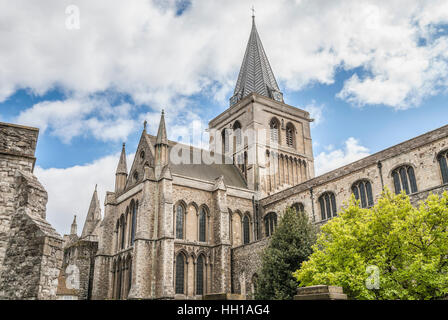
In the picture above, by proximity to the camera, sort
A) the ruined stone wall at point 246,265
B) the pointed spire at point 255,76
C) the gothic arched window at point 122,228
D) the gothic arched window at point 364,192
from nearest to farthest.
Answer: the gothic arched window at point 364,192 → the ruined stone wall at point 246,265 → the gothic arched window at point 122,228 → the pointed spire at point 255,76

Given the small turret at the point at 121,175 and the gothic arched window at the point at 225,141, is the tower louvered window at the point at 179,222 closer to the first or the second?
the small turret at the point at 121,175

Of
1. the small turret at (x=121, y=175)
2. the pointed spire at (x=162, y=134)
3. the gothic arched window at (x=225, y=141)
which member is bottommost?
the small turret at (x=121, y=175)

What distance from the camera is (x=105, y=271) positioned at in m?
30.7

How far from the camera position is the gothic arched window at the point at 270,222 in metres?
32.3

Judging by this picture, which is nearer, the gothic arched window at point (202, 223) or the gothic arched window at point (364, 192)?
the gothic arched window at point (364, 192)

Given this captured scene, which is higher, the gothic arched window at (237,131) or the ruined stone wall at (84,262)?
the gothic arched window at (237,131)

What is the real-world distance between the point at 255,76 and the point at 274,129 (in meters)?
8.28

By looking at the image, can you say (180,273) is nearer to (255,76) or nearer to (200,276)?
(200,276)

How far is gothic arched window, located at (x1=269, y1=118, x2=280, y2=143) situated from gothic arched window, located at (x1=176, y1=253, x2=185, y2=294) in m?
17.1

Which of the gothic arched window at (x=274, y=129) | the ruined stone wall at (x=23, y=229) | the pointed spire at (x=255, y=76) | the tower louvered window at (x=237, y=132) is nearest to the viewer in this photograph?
the ruined stone wall at (x=23, y=229)

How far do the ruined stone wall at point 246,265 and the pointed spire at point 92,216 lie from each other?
24883 mm

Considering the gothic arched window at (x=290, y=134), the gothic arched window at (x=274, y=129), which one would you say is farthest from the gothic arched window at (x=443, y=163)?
the gothic arched window at (x=290, y=134)

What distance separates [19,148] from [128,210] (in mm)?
20836
